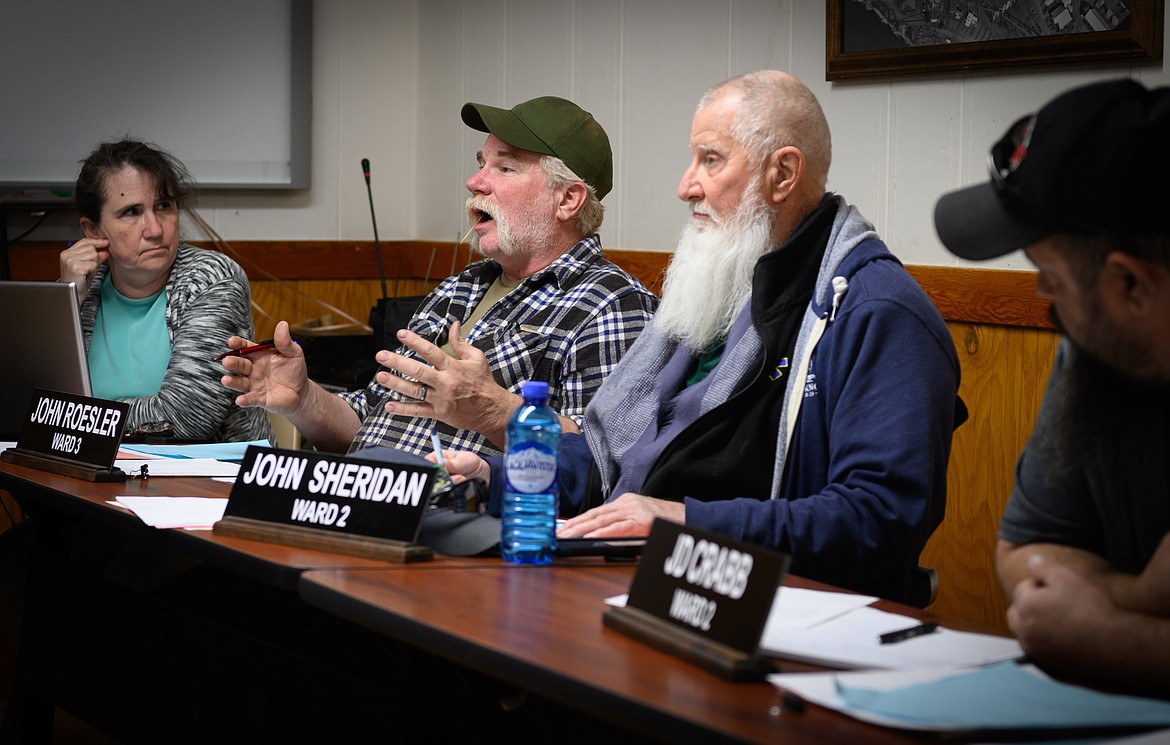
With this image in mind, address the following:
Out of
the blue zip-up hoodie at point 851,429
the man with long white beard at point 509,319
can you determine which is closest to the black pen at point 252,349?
the man with long white beard at point 509,319

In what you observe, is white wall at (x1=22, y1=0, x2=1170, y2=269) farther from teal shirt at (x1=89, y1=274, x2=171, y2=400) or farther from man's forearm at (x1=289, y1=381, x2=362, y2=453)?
teal shirt at (x1=89, y1=274, x2=171, y2=400)

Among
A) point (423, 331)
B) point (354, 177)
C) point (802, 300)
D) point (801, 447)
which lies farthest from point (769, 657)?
point (354, 177)

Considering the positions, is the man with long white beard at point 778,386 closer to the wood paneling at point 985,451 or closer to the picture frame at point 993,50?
the picture frame at point 993,50

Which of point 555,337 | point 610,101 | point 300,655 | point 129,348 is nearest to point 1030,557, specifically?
point 300,655

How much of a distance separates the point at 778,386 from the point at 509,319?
0.86 m

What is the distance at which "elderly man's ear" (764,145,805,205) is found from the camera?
7.06 ft

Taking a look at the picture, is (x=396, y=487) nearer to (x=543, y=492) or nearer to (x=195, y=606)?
(x=543, y=492)

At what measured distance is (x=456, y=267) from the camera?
4.98m

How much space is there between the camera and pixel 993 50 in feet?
9.55

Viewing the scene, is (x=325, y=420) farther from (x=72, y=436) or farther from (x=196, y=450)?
(x=72, y=436)

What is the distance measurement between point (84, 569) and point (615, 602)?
1.33 metres

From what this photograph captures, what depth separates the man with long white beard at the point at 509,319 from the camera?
239 centimetres

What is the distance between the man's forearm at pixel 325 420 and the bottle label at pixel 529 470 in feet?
3.71

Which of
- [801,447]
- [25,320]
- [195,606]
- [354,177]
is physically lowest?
[195,606]
